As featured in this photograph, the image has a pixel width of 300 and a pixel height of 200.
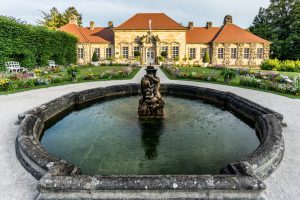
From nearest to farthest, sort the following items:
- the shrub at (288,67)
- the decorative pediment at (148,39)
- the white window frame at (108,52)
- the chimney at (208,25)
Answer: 1. the shrub at (288,67)
2. the decorative pediment at (148,39)
3. the white window frame at (108,52)
4. the chimney at (208,25)

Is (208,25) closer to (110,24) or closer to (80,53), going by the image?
(110,24)

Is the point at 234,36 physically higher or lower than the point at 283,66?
higher

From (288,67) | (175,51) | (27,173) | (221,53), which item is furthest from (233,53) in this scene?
(27,173)

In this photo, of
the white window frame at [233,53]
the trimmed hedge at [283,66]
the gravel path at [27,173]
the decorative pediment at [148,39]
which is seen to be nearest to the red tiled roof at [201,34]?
the white window frame at [233,53]

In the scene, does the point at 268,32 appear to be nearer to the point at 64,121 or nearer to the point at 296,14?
the point at 296,14

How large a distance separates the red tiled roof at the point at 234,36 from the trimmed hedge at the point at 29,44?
916 inches

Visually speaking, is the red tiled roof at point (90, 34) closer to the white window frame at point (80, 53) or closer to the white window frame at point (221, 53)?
the white window frame at point (80, 53)

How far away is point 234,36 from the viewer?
37250mm

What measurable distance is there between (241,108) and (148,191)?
20.9 feet

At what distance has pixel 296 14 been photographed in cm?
3922

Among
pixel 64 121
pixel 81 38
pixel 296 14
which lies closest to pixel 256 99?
pixel 64 121

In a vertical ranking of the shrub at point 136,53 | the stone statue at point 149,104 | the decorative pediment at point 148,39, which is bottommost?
the stone statue at point 149,104

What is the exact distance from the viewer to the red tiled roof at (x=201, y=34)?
125ft

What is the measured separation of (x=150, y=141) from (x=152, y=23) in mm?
33986
